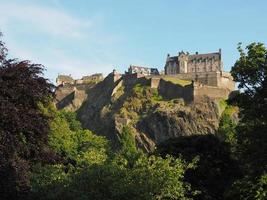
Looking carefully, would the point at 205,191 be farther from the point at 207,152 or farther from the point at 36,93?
the point at 36,93

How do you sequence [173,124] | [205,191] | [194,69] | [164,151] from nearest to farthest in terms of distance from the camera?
1. [205,191]
2. [164,151]
3. [173,124]
4. [194,69]

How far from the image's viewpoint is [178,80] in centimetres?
12181

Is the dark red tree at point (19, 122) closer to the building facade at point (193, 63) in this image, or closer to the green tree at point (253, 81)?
the green tree at point (253, 81)

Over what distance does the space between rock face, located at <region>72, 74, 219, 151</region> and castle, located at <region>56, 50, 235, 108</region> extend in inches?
42.6

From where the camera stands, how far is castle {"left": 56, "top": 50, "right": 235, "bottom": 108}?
111m

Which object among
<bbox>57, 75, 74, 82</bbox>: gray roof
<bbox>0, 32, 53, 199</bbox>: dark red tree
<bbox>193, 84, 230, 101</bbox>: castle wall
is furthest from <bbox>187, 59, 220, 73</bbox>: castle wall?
<bbox>0, 32, 53, 199</bbox>: dark red tree

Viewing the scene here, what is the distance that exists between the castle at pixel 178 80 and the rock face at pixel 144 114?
42.6 inches

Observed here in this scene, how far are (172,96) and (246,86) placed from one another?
87.4 m

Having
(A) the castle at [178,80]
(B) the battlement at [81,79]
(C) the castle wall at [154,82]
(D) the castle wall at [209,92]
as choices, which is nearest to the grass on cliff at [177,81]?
(A) the castle at [178,80]

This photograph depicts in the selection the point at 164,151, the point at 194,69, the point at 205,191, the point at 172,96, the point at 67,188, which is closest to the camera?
the point at 67,188

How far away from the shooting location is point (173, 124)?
102 metres

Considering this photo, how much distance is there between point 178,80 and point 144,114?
54.0 feet

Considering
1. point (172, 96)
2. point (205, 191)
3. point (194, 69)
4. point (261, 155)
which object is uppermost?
point (194, 69)

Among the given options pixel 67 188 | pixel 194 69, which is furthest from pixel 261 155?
pixel 194 69
